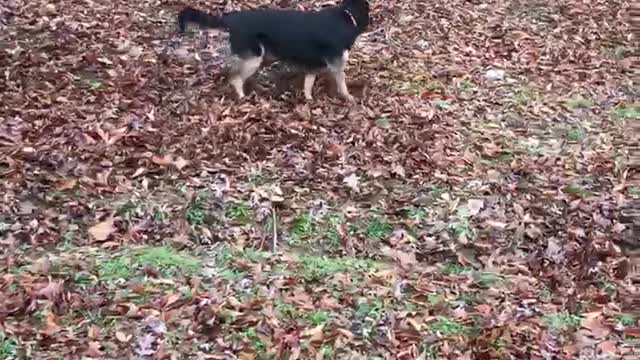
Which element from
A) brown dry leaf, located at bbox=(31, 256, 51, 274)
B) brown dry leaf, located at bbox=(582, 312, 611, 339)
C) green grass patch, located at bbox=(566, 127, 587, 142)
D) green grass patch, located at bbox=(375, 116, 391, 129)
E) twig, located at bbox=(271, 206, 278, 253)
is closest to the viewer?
brown dry leaf, located at bbox=(582, 312, 611, 339)

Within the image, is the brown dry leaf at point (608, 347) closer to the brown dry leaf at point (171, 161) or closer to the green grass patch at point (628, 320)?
the green grass patch at point (628, 320)

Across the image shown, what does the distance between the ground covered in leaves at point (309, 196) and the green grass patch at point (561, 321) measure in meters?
0.02

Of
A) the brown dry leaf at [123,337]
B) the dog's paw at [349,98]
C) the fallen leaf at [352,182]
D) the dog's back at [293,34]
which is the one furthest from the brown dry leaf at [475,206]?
the brown dry leaf at [123,337]

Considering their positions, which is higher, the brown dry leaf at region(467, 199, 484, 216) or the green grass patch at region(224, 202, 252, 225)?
the brown dry leaf at region(467, 199, 484, 216)

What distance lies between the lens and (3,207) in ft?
21.5

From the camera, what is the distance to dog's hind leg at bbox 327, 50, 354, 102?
862cm

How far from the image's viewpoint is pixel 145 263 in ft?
19.1

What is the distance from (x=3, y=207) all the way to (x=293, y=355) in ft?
9.65

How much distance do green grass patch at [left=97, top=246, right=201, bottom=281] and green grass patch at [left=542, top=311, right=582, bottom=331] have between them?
234cm

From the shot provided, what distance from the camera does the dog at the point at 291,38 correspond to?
8477mm

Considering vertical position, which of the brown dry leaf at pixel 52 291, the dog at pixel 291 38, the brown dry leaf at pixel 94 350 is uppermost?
the dog at pixel 291 38

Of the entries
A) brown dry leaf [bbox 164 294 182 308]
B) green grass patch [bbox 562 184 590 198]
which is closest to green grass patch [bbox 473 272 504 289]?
green grass patch [bbox 562 184 590 198]

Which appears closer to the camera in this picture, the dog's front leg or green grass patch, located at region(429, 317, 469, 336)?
green grass patch, located at region(429, 317, 469, 336)

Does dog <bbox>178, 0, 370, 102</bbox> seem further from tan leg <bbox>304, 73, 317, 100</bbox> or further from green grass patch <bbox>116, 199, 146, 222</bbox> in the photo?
green grass patch <bbox>116, 199, 146, 222</bbox>
